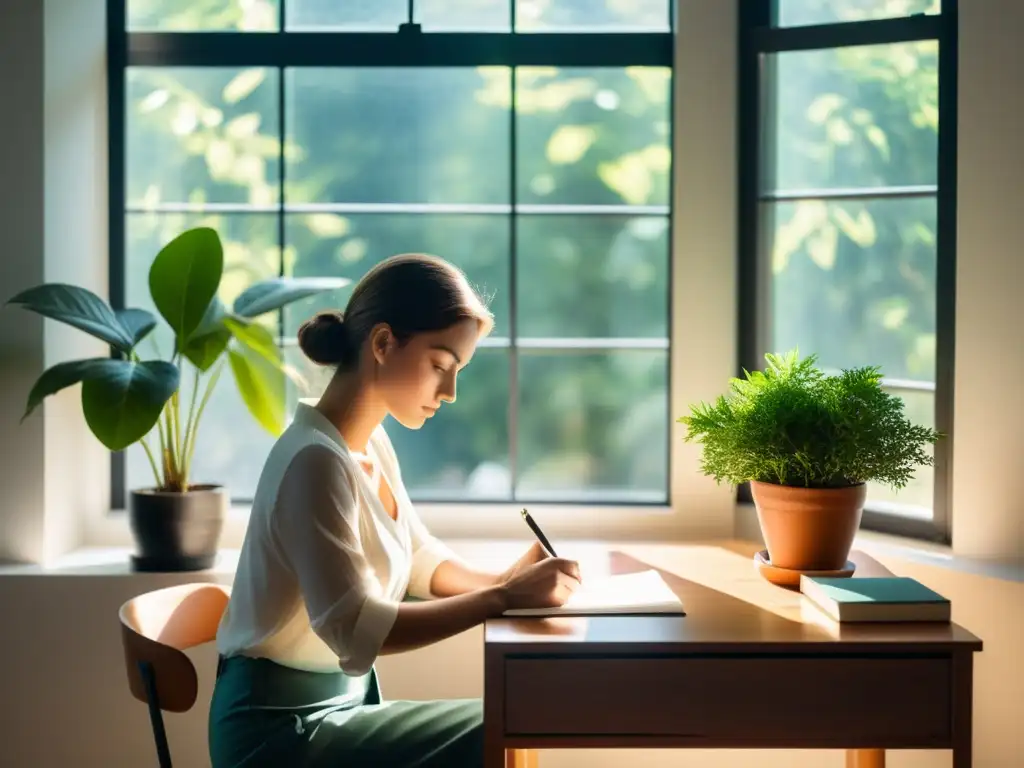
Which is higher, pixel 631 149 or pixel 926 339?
pixel 631 149

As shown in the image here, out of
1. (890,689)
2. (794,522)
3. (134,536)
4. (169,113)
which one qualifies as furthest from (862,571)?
(169,113)

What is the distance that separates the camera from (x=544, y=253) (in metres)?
3.23

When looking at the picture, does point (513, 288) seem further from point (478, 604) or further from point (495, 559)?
point (478, 604)

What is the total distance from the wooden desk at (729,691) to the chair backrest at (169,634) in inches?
22.0

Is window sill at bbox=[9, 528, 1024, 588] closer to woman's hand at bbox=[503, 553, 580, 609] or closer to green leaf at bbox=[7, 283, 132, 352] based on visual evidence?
woman's hand at bbox=[503, 553, 580, 609]

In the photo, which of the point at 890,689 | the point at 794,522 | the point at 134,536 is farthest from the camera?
the point at 134,536

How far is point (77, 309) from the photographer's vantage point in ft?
8.82

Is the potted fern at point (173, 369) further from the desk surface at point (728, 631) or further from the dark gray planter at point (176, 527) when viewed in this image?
the desk surface at point (728, 631)

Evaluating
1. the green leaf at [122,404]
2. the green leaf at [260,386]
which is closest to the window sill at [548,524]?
the green leaf at [260,386]

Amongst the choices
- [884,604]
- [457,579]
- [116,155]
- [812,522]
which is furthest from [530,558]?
[116,155]

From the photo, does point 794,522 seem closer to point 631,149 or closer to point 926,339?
point 926,339

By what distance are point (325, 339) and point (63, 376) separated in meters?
0.82

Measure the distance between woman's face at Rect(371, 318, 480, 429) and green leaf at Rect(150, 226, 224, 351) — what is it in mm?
773

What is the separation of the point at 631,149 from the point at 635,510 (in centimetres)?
104
